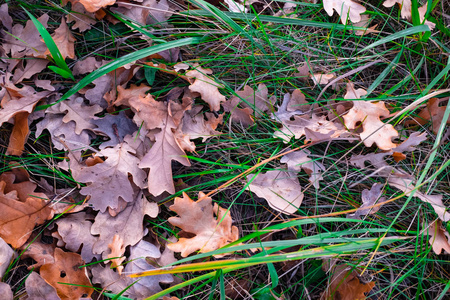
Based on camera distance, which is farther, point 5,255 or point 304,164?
point 304,164

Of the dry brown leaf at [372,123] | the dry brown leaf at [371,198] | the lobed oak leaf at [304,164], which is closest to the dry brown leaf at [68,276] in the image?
the lobed oak leaf at [304,164]

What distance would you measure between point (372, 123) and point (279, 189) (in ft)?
2.22

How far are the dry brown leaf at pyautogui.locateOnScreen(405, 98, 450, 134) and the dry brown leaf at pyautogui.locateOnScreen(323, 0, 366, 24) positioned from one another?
0.70m

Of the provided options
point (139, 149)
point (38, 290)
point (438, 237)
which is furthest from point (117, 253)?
point (438, 237)

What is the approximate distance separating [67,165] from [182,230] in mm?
777

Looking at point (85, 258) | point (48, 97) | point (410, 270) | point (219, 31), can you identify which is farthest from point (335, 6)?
point (85, 258)

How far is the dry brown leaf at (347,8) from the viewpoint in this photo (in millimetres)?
2102

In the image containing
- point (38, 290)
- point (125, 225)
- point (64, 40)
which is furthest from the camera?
point (64, 40)

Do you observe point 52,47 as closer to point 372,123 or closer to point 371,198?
point 372,123

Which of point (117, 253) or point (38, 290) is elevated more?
point (117, 253)

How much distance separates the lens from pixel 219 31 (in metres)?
2.09

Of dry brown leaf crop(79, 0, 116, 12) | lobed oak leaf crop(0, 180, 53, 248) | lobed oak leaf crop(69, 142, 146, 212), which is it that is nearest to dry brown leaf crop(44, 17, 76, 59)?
dry brown leaf crop(79, 0, 116, 12)

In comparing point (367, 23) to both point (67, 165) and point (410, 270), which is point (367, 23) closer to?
point (410, 270)

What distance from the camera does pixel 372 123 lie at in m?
1.92
